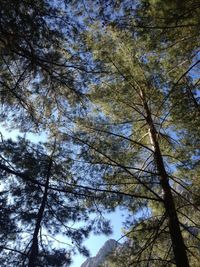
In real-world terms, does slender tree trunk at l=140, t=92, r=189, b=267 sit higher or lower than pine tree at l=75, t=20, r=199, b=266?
lower

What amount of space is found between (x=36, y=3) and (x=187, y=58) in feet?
9.94

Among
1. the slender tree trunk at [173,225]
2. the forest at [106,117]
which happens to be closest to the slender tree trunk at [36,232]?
the forest at [106,117]

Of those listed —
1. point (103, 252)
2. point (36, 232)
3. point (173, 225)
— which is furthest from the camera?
point (103, 252)

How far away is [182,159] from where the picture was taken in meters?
7.70

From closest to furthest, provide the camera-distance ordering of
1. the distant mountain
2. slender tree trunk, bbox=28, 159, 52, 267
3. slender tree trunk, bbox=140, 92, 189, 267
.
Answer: slender tree trunk, bbox=140, 92, 189, 267 → the distant mountain → slender tree trunk, bbox=28, 159, 52, 267

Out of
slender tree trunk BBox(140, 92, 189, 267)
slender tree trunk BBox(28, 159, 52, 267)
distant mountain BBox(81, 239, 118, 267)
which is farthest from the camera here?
slender tree trunk BBox(28, 159, 52, 267)

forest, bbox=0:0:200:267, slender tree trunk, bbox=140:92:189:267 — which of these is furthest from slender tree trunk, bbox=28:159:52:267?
slender tree trunk, bbox=140:92:189:267

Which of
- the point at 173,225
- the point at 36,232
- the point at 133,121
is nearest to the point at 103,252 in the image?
the point at 36,232

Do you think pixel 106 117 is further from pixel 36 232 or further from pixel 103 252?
pixel 103 252

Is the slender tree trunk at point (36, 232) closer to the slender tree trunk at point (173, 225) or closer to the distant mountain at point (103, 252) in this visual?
the distant mountain at point (103, 252)

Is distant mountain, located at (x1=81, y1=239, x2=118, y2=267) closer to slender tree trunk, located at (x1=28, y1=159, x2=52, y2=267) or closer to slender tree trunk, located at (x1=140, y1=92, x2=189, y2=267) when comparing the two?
slender tree trunk, located at (x1=140, y1=92, x2=189, y2=267)

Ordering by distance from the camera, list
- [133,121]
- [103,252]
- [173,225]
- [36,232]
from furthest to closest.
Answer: [103,252] < [36,232] < [133,121] < [173,225]

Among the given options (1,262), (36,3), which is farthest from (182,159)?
(1,262)

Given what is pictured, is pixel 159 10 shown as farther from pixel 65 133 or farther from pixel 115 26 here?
pixel 65 133
